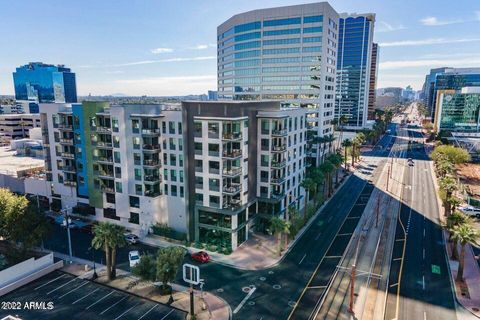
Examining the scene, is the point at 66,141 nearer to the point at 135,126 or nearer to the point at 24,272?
the point at 135,126

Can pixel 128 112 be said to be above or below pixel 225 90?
below

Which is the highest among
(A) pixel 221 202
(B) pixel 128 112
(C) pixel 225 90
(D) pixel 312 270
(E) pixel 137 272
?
(C) pixel 225 90

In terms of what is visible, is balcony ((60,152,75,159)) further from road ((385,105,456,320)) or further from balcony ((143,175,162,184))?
road ((385,105,456,320))

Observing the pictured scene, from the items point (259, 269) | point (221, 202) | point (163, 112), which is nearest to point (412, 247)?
point (259, 269)

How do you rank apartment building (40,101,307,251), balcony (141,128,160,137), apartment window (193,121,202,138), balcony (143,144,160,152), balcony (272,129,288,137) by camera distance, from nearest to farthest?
1. apartment window (193,121,202,138)
2. apartment building (40,101,307,251)
3. balcony (141,128,160,137)
4. balcony (143,144,160,152)
5. balcony (272,129,288,137)

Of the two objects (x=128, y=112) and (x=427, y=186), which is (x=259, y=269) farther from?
(x=427, y=186)

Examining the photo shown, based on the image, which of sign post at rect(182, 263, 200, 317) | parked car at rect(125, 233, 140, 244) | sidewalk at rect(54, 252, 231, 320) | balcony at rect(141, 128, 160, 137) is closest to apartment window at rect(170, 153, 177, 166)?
balcony at rect(141, 128, 160, 137)
